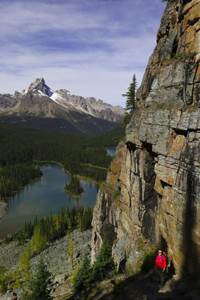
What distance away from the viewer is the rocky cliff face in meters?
24.6

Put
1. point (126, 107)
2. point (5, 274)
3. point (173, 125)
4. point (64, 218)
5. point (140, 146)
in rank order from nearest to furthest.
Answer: point (173, 125)
point (140, 146)
point (126, 107)
point (5, 274)
point (64, 218)

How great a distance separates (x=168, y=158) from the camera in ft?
91.2

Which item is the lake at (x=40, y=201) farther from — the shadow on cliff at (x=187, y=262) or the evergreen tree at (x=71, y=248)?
the shadow on cliff at (x=187, y=262)

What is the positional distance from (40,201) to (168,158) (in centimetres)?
12186

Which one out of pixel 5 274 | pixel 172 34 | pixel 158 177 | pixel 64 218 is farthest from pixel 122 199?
pixel 64 218

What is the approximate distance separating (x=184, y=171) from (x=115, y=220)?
72.7ft

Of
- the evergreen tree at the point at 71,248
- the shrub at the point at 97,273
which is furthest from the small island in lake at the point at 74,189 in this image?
the shrub at the point at 97,273

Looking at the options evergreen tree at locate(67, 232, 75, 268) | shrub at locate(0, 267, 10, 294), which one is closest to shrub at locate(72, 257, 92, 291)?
evergreen tree at locate(67, 232, 75, 268)

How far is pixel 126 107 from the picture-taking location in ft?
191

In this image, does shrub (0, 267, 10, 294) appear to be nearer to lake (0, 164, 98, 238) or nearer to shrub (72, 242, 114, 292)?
shrub (72, 242, 114, 292)

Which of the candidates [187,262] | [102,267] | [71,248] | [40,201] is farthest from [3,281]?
[40,201]

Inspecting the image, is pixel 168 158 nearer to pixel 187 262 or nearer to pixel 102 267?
pixel 187 262

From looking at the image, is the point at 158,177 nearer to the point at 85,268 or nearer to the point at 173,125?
the point at 173,125

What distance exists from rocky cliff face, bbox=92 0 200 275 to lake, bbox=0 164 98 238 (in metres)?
80.1
